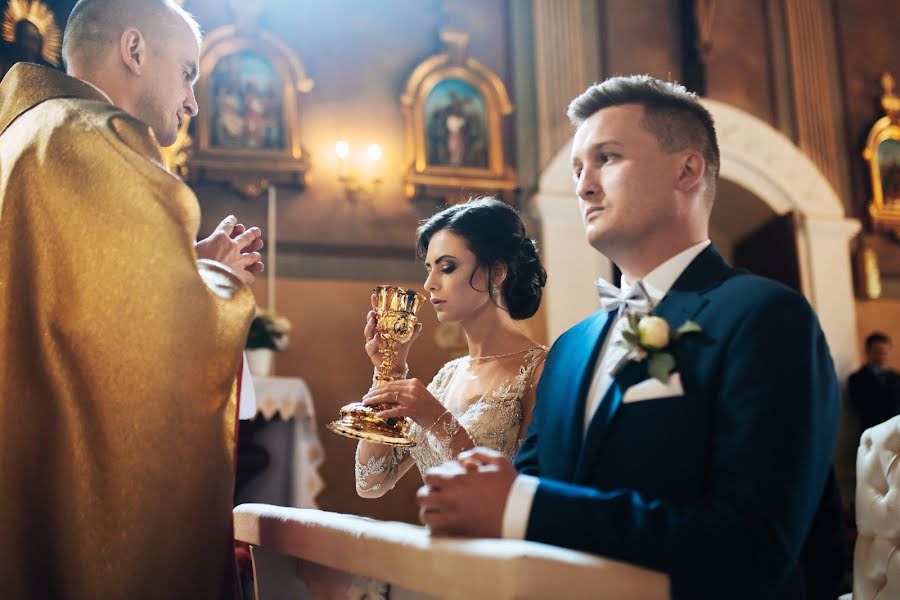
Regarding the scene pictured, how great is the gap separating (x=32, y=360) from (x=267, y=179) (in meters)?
5.49

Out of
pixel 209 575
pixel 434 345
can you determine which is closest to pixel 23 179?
pixel 209 575

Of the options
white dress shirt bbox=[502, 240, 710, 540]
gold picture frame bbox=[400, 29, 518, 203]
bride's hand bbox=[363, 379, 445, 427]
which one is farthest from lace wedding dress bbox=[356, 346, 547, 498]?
gold picture frame bbox=[400, 29, 518, 203]

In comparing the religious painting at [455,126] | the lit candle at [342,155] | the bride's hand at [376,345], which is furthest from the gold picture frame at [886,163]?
the bride's hand at [376,345]

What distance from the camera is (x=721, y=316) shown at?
1.50 metres

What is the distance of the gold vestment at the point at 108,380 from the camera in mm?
1679

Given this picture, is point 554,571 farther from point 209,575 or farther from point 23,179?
point 23,179

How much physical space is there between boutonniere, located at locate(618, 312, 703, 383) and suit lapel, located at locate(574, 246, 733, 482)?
3cm

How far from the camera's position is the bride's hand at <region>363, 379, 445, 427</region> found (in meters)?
2.28

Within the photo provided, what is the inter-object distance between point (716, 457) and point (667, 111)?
730 millimetres

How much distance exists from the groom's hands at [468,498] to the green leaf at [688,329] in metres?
0.39

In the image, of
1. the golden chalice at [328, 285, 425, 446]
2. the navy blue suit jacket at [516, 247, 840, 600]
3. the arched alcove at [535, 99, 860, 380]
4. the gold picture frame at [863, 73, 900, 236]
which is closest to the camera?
the navy blue suit jacket at [516, 247, 840, 600]

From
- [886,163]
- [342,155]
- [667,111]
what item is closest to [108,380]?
[667,111]

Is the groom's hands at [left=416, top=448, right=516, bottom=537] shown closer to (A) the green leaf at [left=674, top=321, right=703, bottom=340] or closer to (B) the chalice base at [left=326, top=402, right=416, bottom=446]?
(A) the green leaf at [left=674, top=321, right=703, bottom=340]

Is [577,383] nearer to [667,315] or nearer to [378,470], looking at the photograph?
[667,315]
